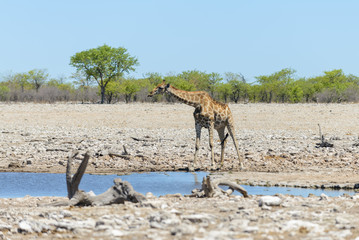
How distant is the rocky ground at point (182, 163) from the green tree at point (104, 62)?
25114 millimetres

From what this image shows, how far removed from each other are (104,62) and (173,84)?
7.31 m

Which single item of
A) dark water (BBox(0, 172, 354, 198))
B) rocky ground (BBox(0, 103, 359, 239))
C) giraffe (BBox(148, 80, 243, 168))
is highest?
giraffe (BBox(148, 80, 243, 168))

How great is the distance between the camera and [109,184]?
15.9 meters

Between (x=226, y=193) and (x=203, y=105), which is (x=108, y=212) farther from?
(x=203, y=105)

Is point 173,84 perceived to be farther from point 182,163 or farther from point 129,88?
point 182,163

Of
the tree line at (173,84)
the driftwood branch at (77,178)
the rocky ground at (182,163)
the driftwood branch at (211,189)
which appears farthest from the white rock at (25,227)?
the tree line at (173,84)

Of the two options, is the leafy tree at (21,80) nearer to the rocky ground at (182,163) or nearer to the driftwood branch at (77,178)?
the rocky ground at (182,163)

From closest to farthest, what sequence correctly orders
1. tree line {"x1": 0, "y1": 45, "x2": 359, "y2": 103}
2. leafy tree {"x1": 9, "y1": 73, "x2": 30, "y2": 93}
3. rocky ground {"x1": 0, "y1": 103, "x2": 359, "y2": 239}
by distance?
rocky ground {"x1": 0, "y1": 103, "x2": 359, "y2": 239} < tree line {"x1": 0, "y1": 45, "x2": 359, "y2": 103} < leafy tree {"x1": 9, "y1": 73, "x2": 30, "y2": 93}

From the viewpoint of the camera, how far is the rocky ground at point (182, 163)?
842cm

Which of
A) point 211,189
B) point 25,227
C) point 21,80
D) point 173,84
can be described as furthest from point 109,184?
point 21,80

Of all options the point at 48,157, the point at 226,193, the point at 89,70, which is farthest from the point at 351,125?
the point at 89,70

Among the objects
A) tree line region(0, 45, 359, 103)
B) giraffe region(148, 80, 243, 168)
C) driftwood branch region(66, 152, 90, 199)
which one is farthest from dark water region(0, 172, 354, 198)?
tree line region(0, 45, 359, 103)

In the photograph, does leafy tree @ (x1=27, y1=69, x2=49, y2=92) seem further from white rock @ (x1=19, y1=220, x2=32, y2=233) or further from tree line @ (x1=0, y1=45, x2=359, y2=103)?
white rock @ (x1=19, y1=220, x2=32, y2=233)

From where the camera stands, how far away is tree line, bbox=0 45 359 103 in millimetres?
61688
